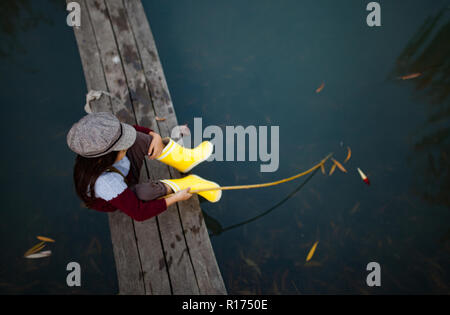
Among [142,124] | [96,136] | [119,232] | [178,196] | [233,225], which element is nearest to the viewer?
[96,136]

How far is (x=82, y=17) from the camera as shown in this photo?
2621 millimetres

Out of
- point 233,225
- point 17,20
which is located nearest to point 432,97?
point 233,225

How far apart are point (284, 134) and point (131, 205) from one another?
1984 millimetres

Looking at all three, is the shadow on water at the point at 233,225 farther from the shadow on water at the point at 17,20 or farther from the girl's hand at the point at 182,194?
the shadow on water at the point at 17,20

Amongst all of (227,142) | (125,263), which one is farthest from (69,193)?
(227,142)

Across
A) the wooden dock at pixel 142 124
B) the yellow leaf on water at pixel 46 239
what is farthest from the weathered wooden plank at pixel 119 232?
the yellow leaf on water at pixel 46 239

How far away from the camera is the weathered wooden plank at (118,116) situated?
6.09 ft

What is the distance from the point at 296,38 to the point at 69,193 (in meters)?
3.30

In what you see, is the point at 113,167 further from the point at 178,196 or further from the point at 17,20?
the point at 17,20

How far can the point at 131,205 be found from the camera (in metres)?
1.53

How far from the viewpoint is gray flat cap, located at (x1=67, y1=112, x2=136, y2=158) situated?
51.1 inches

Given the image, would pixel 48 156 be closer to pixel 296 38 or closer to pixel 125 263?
pixel 125 263
